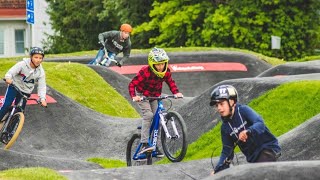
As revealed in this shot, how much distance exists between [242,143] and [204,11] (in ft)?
115

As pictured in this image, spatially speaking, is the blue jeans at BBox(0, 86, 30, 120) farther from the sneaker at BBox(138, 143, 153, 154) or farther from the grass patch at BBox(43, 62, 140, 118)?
the grass patch at BBox(43, 62, 140, 118)

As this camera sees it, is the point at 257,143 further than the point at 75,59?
No

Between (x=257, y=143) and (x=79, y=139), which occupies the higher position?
(x=257, y=143)

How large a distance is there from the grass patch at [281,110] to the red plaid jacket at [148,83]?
171 cm

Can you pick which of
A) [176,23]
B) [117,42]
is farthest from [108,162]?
[176,23]

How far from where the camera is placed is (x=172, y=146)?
14.3 metres

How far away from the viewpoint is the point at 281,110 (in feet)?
53.9

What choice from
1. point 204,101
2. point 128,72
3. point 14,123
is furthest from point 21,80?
point 128,72

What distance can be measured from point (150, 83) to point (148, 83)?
1.3 inches

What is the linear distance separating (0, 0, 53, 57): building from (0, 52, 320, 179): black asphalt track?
33.6 m

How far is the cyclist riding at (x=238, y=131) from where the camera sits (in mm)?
10461

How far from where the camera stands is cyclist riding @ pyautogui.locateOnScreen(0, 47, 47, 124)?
16281 millimetres

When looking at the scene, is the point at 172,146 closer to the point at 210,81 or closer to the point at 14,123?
the point at 14,123

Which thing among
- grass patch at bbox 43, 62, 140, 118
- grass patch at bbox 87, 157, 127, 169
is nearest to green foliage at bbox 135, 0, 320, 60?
grass patch at bbox 43, 62, 140, 118
